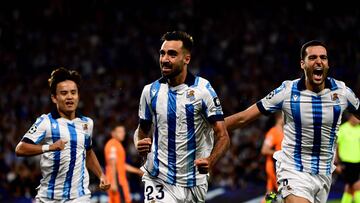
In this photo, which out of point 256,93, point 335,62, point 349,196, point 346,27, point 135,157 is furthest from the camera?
point 346,27

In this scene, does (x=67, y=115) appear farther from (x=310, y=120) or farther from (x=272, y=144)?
(x=272, y=144)

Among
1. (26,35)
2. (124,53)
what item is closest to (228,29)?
(124,53)

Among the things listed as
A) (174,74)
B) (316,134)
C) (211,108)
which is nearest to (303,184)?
(316,134)

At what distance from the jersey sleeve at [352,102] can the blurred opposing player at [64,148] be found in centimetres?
250

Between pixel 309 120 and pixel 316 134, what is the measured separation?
14 centimetres

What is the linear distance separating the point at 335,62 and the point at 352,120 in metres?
7.91

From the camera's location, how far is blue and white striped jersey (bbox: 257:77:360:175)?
285 inches

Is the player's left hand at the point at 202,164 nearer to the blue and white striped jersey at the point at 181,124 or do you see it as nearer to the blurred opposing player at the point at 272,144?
the blue and white striped jersey at the point at 181,124

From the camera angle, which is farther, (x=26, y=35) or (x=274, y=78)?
(x=26, y=35)

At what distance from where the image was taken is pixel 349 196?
11977 mm

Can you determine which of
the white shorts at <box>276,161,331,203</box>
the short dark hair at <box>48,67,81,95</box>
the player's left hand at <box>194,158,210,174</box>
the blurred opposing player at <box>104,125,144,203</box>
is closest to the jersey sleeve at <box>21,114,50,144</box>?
the short dark hair at <box>48,67,81,95</box>

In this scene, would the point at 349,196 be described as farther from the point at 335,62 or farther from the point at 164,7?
the point at 164,7

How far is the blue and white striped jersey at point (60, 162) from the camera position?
25.0 feet

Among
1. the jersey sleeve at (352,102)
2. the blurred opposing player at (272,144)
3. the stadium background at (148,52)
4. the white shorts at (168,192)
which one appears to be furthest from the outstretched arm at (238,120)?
the stadium background at (148,52)
